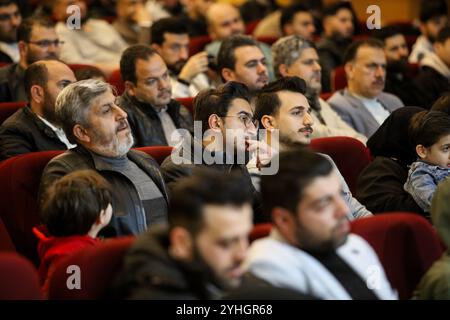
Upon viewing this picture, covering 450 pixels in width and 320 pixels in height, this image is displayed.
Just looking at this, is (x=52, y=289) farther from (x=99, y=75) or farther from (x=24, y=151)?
(x=99, y=75)

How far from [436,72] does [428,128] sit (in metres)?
1.99

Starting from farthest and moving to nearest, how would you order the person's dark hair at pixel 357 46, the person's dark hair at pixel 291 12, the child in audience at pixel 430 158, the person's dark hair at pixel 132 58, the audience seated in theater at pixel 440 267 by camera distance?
1. the person's dark hair at pixel 291 12
2. the person's dark hair at pixel 357 46
3. the person's dark hair at pixel 132 58
4. the child in audience at pixel 430 158
5. the audience seated in theater at pixel 440 267

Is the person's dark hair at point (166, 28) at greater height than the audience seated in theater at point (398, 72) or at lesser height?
greater

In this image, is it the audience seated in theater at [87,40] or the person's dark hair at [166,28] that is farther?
the audience seated in theater at [87,40]

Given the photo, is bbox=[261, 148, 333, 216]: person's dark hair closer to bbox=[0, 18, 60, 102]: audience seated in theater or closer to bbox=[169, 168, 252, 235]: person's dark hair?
bbox=[169, 168, 252, 235]: person's dark hair

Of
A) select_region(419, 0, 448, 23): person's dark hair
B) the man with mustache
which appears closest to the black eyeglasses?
the man with mustache

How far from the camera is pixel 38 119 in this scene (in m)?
3.37

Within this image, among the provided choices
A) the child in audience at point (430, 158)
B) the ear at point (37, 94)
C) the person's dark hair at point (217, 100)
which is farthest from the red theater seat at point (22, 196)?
the child in audience at point (430, 158)

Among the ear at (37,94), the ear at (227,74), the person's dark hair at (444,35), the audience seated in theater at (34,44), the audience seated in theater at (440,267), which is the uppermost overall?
the audience seated in theater at (34,44)

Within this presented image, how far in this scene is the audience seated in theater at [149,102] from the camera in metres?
3.79

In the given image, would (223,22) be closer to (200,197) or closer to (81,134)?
(81,134)

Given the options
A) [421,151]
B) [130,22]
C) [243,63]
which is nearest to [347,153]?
[421,151]

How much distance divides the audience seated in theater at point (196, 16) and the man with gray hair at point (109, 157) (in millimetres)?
3276

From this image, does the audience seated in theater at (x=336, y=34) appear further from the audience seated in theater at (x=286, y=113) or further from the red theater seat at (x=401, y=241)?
the red theater seat at (x=401, y=241)
